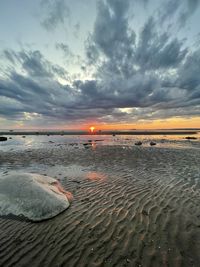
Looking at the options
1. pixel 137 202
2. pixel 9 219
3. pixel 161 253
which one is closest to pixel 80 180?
pixel 137 202

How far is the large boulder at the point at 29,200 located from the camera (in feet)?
20.9

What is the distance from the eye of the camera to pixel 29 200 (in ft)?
21.8

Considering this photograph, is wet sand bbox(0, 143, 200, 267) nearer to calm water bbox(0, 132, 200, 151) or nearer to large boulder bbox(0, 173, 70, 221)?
large boulder bbox(0, 173, 70, 221)

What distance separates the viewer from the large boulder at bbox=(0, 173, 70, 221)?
638 cm

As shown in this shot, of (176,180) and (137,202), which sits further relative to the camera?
(176,180)

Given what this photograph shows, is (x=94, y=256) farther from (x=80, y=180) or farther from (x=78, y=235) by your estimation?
(x=80, y=180)

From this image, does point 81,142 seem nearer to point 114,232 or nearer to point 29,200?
point 29,200

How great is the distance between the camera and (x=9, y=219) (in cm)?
619

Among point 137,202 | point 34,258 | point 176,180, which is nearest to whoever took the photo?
point 34,258

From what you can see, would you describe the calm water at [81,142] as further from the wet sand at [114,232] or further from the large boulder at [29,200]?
the wet sand at [114,232]

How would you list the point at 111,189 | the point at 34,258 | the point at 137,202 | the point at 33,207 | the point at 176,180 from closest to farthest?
the point at 34,258 → the point at 33,207 → the point at 137,202 → the point at 111,189 → the point at 176,180

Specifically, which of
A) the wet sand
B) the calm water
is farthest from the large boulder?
the calm water

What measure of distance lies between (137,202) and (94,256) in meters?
3.72

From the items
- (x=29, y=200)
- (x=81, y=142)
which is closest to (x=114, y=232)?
(x=29, y=200)
